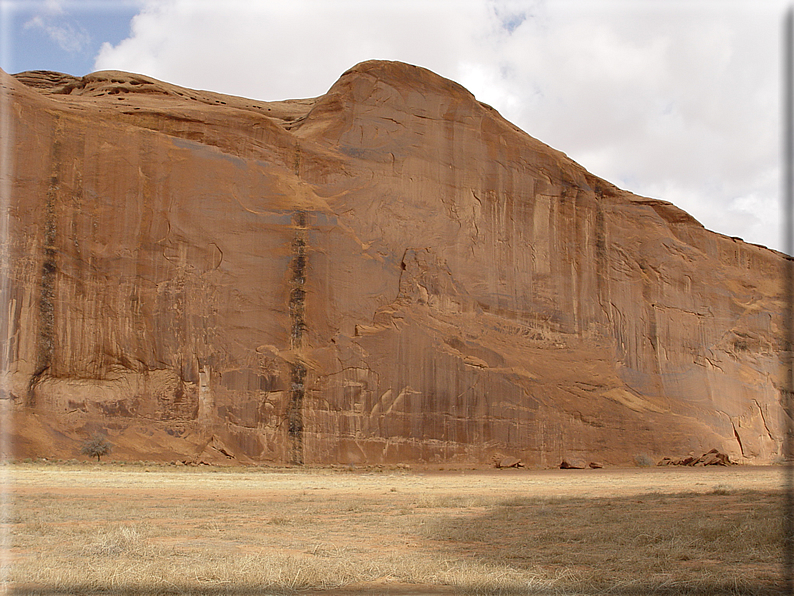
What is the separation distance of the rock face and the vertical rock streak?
10cm

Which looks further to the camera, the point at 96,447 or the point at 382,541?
the point at 96,447

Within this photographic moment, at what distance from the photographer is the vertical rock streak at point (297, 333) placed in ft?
98.5

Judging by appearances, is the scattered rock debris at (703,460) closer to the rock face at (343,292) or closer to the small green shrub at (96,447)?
the rock face at (343,292)

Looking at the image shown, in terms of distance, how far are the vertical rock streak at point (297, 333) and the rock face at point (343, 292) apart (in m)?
0.10

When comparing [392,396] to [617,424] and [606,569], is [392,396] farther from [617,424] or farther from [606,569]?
[606,569]

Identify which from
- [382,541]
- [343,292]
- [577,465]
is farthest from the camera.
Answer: [577,465]

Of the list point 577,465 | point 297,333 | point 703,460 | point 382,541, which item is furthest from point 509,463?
point 382,541

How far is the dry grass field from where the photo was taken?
23.1 ft

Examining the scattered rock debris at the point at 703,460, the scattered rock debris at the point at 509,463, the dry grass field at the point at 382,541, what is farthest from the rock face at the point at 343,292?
the dry grass field at the point at 382,541

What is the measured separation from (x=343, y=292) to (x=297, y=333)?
284 cm

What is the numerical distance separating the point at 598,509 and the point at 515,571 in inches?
265

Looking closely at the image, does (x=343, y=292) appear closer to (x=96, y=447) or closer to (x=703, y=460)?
(x=96, y=447)

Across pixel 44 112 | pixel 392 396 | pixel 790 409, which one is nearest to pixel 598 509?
pixel 392 396

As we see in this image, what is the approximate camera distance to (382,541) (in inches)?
396
